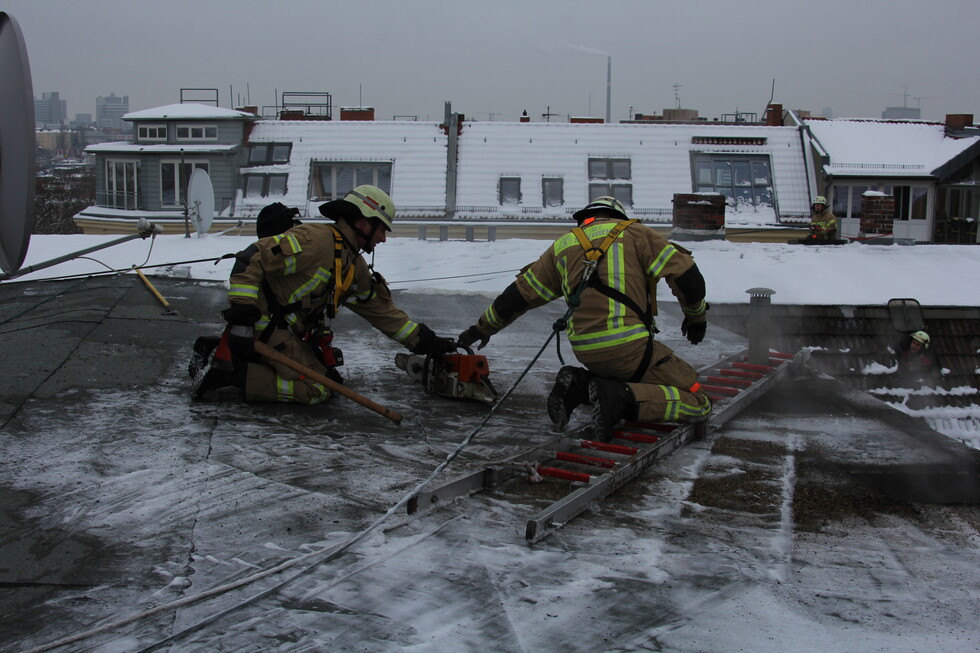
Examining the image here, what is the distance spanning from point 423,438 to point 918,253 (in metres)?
8.37

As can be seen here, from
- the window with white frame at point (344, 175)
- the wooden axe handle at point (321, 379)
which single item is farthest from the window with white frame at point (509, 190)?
the wooden axe handle at point (321, 379)

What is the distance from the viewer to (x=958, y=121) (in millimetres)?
27406

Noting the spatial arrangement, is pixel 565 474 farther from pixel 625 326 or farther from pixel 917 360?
pixel 917 360

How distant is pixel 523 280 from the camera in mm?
5484

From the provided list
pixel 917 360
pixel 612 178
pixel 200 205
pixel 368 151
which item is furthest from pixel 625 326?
pixel 368 151

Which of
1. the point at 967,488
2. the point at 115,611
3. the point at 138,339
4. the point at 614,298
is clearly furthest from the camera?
the point at 138,339

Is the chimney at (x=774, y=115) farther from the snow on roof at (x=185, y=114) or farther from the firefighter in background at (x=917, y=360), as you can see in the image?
the firefighter in background at (x=917, y=360)

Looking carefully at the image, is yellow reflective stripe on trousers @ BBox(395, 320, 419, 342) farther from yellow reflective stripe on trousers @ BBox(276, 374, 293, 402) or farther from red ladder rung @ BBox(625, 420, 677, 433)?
red ladder rung @ BBox(625, 420, 677, 433)

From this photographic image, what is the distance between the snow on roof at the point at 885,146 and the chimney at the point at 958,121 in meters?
0.22

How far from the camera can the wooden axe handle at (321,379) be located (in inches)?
203

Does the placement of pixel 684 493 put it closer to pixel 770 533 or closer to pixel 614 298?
pixel 770 533

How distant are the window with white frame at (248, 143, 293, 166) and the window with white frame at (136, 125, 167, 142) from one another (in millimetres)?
2514

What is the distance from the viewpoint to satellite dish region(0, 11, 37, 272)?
390cm

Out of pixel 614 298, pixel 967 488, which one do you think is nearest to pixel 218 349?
pixel 614 298
